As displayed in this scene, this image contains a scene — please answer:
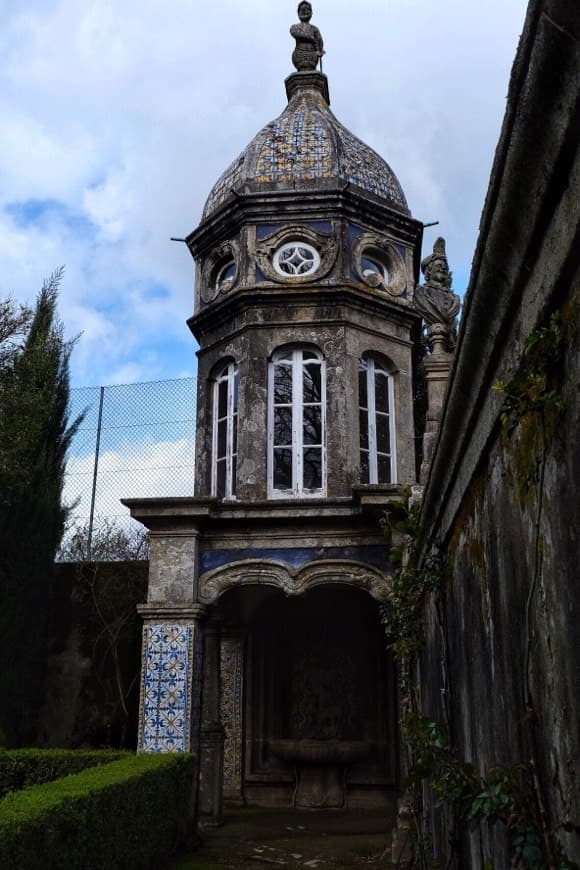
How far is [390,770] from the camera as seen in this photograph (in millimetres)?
12734

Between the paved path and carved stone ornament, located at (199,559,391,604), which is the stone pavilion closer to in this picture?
carved stone ornament, located at (199,559,391,604)

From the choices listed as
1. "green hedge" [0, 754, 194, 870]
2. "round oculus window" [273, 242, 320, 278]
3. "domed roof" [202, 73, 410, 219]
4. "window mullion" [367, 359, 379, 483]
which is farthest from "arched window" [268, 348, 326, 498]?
"green hedge" [0, 754, 194, 870]

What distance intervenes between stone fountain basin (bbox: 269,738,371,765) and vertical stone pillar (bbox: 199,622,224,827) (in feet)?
5.56

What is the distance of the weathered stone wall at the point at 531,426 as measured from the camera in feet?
6.01

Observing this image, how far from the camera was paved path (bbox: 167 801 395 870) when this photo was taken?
9.08 m

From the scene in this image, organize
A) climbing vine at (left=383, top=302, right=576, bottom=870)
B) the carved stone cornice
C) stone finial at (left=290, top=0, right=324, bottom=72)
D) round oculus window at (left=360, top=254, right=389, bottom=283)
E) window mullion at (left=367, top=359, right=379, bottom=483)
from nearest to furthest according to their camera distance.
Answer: climbing vine at (left=383, top=302, right=576, bottom=870)
the carved stone cornice
window mullion at (left=367, top=359, right=379, bottom=483)
round oculus window at (left=360, top=254, right=389, bottom=283)
stone finial at (left=290, top=0, right=324, bottom=72)

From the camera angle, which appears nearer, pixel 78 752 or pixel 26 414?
pixel 78 752

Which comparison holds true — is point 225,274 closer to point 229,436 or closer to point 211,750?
point 229,436

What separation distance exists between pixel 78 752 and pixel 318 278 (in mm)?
7088

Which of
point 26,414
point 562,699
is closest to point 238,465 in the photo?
point 26,414

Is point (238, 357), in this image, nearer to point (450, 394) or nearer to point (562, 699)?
point (450, 394)

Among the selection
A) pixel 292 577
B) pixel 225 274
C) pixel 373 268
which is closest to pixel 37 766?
pixel 292 577

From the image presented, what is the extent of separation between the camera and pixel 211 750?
36.8ft

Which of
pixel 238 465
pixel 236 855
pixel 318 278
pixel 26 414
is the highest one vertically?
pixel 318 278
